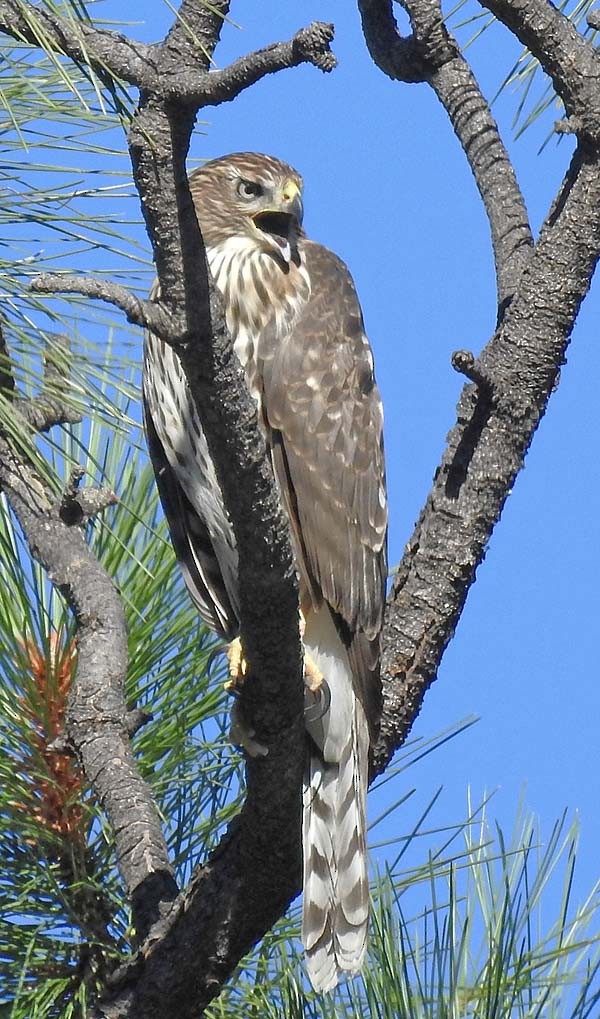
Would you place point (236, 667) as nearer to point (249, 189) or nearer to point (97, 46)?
point (97, 46)

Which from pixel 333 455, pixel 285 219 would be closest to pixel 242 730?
pixel 333 455

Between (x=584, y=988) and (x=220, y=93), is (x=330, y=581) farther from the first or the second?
(x=220, y=93)

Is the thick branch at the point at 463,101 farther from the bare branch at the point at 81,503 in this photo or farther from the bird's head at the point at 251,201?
the bare branch at the point at 81,503

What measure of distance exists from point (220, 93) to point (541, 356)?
1.08 metres

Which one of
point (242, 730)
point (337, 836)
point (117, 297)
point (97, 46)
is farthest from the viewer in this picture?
point (337, 836)

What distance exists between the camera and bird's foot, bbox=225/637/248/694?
89.9 inches

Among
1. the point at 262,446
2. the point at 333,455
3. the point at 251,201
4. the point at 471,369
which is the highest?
the point at 251,201

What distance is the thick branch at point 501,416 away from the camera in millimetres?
2625

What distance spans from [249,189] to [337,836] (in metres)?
1.55

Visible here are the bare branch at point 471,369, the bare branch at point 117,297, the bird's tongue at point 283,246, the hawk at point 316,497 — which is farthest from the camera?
the bird's tongue at point 283,246

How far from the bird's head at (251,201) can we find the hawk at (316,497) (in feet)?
0.05

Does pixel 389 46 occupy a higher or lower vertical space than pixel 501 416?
higher

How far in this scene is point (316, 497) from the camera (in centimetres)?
294

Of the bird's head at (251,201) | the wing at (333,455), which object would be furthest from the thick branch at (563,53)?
the bird's head at (251,201)
